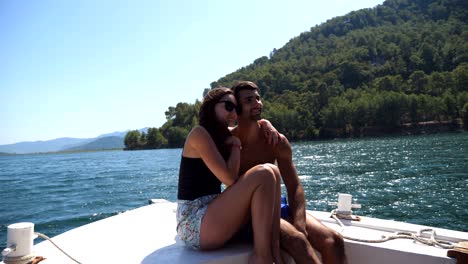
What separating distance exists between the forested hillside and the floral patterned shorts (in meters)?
75.6

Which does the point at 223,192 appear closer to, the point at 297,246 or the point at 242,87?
the point at 297,246

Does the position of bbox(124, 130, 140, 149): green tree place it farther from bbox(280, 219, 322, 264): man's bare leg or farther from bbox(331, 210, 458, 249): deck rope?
bbox(280, 219, 322, 264): man's bare leg

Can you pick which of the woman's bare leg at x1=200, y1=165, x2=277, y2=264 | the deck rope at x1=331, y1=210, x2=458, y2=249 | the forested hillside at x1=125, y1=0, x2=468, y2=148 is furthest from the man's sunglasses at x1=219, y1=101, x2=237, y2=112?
the forested hillside at x1=125, y1=0, x2=468, y2=148

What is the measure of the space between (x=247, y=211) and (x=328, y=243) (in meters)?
0.70

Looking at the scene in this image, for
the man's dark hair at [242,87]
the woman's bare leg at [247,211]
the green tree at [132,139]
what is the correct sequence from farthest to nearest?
1. the green tree at [132,139]
2. the man's dark hair at [242,87]
3. the woman's bare leg at [247,211]

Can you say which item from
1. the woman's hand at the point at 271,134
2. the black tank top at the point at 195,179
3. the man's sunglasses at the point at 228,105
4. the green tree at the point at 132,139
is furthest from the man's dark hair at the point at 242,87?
the green tree at the point at 132,139

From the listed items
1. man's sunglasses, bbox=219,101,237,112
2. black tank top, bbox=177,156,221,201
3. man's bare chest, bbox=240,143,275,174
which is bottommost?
black tank top, bbox=177,156,221,201

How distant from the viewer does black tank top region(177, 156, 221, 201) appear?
2.50 metres

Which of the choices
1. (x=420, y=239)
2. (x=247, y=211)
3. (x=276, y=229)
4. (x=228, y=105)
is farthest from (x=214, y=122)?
(x=420, y=239)

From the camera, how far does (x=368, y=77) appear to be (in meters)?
105

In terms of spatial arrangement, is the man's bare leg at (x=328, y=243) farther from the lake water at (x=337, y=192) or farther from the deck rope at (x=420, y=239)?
the lake water at (x=337, y=192)

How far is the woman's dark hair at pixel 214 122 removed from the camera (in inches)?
98.9

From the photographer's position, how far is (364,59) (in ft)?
374

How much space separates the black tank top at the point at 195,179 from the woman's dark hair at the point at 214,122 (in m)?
0.18
